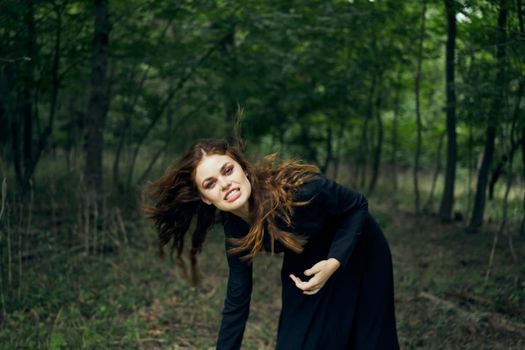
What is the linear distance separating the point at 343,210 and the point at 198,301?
8.88 ft

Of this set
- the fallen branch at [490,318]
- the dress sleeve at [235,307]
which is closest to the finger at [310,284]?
the dress sleeve at [235,307]

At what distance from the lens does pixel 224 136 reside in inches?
213

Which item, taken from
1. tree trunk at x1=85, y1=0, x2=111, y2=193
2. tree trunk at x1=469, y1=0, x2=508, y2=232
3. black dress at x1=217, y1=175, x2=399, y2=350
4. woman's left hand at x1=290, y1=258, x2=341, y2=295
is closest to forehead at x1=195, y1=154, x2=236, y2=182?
black dress at x1=217, y1=175, x2=399, y2=350

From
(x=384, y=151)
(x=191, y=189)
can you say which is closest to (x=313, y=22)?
(x=191, y=189)

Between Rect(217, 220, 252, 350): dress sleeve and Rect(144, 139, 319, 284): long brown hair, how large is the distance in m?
0.08

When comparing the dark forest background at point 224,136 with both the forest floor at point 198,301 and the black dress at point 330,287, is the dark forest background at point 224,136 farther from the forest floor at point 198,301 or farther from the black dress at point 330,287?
the black dress at point 330,287

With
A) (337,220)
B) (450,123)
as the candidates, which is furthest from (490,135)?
(337,220)

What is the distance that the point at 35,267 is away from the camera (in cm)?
492

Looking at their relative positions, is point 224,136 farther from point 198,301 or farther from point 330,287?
point 330,287

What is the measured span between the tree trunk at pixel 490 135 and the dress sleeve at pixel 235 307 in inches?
123

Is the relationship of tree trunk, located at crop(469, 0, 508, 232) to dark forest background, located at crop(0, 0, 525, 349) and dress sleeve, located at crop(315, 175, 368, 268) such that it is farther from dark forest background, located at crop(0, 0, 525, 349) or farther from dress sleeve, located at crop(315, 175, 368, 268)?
dress sleeve, located at crop(315, 175, 368, 268)

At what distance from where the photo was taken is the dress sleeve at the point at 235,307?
233 cm

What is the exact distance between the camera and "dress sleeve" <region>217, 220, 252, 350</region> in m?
2.33

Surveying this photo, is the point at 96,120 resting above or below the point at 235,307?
above
